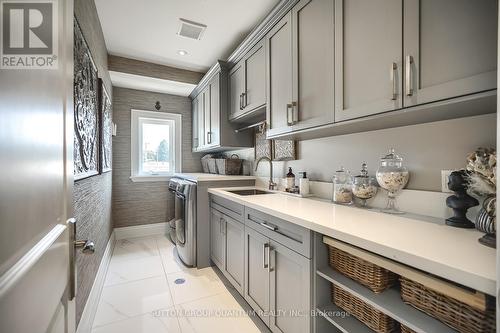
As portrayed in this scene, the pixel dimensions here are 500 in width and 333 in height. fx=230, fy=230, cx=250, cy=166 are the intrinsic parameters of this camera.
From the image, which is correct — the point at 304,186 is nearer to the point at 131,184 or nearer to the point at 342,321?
the point at 342,321

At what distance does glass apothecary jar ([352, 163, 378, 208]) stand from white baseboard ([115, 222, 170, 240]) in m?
3.20

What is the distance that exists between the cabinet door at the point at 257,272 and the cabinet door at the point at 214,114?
4.89 feet

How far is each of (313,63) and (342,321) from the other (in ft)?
4.80

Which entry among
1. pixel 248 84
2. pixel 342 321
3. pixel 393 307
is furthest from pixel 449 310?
pixel 248 84

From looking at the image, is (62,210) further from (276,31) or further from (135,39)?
(135,39)

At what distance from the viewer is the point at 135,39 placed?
260 centimetres

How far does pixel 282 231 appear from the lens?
135 cm

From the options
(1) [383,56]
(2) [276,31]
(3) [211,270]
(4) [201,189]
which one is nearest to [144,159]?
Answer: (4) [201,189]

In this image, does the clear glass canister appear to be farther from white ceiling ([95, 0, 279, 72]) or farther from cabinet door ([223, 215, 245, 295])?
white ceiling ([95, 0, 279, 72])

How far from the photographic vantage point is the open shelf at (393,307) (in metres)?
0.74

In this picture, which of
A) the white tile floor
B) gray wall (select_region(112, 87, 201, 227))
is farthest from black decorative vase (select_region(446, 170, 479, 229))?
gray wall (select_region(112, 87, 201, 227))

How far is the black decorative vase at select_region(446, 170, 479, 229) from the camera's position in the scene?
995mm

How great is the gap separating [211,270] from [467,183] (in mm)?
2270

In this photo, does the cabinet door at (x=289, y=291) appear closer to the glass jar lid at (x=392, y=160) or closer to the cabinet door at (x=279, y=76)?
the glass jar lid at (x=392, y=160)
